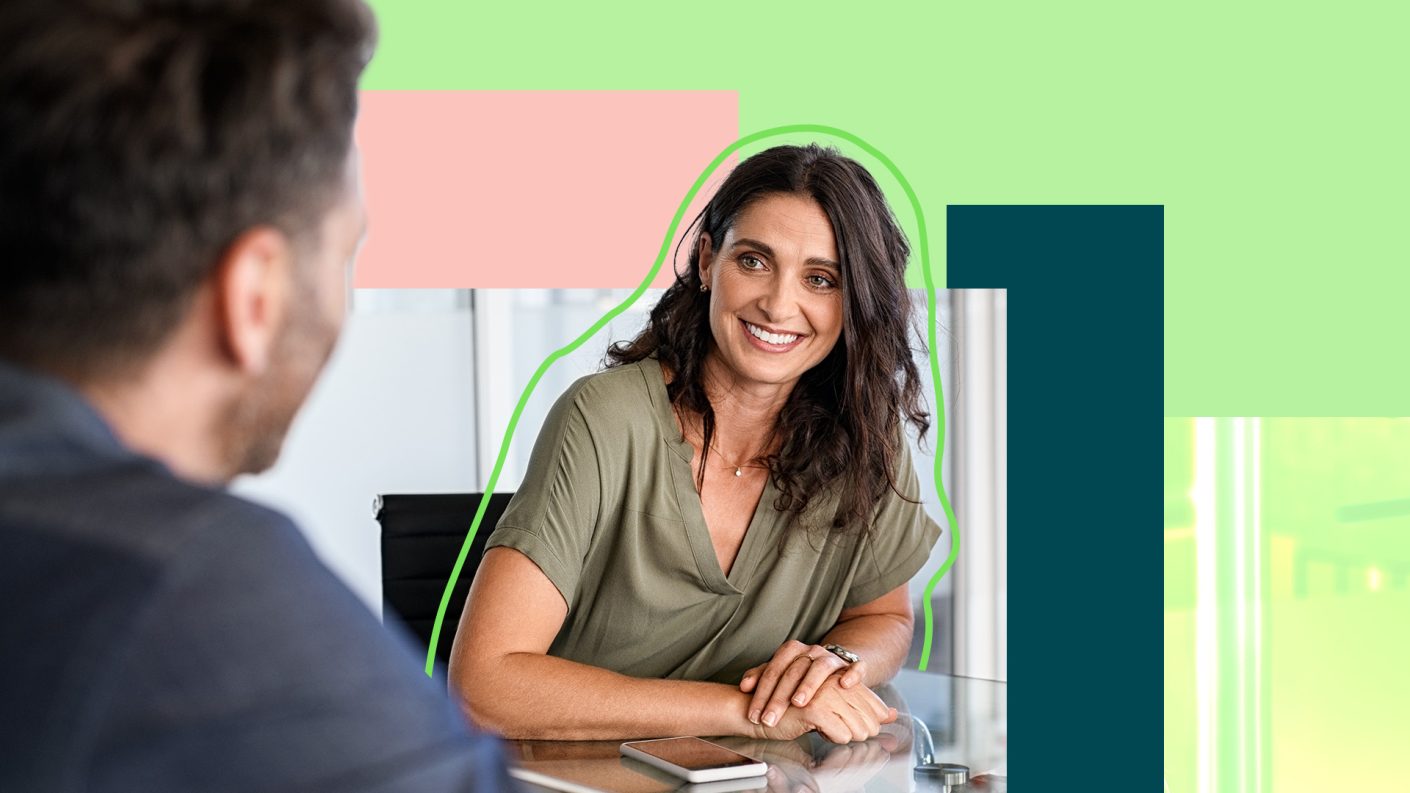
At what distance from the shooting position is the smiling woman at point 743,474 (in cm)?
197

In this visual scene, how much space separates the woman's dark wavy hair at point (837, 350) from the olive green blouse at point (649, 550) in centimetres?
4

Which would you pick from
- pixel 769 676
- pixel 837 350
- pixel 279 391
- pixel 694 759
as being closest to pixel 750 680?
pixel 769 676

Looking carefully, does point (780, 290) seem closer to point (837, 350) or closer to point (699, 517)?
point (837, 350)

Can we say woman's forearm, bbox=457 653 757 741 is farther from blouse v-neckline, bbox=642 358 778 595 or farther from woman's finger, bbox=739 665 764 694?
blouse v-neckline, bbox=642 358 778 595

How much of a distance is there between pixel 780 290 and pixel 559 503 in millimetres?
429

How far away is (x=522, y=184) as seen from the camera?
4039 millimetres

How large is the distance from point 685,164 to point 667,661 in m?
2.08

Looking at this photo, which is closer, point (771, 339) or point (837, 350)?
point (771, 339)

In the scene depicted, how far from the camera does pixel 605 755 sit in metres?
1.62

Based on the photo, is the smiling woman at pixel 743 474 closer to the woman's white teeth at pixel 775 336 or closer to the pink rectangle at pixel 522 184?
the woman's white teeth at pixel 775 336

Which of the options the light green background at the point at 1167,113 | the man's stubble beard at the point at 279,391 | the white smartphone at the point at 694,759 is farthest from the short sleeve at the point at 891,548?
the man's stubble beard at the point at 279,391

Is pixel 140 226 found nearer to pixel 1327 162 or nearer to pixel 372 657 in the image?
pixel 372 657

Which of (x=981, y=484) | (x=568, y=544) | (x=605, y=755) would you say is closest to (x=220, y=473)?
(x=605, y=755)

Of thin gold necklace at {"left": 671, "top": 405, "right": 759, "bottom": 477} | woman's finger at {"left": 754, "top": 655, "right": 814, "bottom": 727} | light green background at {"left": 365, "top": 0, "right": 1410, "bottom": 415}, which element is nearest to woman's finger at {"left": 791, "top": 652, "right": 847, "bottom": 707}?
woman's finger at {"left": 754, "top": 655, "right": 814, "bottom": 727}
